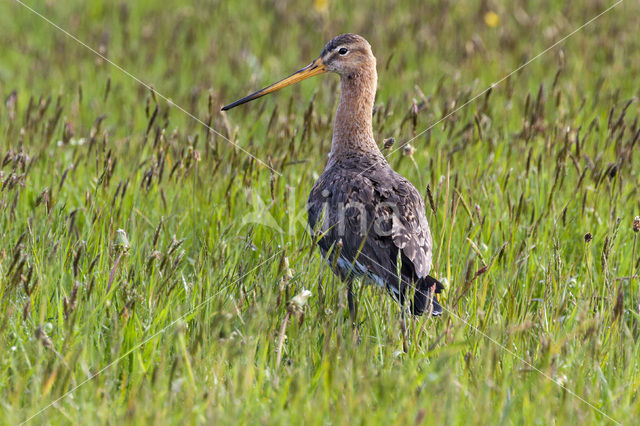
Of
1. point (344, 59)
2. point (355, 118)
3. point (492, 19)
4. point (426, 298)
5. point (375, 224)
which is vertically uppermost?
point (492, 19)

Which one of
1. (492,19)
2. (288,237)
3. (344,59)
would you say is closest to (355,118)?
(344,59)

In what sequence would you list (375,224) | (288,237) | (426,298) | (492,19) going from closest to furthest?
(426,298) → (375,224) → (288,237) → (492,19)

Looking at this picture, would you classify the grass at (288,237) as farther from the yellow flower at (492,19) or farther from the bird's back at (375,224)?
the bird's back at (375,224)

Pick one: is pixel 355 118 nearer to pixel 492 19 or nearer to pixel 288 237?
pixel 288 237

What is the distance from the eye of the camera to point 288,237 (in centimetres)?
459

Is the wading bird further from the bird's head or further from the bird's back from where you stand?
the bird's head

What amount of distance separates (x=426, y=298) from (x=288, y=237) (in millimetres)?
1237

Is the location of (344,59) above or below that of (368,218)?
above

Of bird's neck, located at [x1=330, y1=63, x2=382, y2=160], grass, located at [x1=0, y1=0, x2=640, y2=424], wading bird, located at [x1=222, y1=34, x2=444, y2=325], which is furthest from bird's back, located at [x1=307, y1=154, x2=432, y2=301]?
bird's neck, located at [x1=330, y1=63, x2=382, y2=160]

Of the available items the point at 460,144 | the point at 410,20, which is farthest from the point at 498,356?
the point at 410,20

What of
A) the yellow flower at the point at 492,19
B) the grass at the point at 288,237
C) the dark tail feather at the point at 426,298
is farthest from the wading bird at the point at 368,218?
the yellow flower at the point at 492,19

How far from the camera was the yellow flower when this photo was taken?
9.34m

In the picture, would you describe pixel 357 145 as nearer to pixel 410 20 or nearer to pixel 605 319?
pixel 605 319

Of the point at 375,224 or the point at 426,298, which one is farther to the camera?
the point at 375,224
